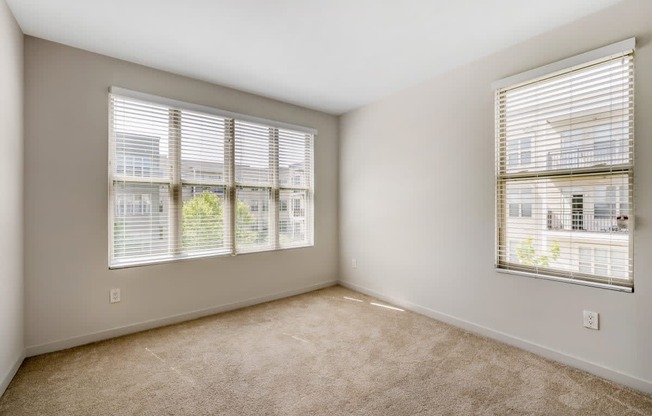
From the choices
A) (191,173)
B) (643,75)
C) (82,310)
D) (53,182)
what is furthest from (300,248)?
(643,75)

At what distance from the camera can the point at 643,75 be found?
76.2 inches

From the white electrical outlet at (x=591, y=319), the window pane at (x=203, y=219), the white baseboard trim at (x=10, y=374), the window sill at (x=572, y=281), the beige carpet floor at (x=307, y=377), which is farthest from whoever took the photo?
the window pane at (x=203, y=219)

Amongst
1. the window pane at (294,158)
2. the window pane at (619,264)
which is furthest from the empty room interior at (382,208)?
the window pane at (294,158)

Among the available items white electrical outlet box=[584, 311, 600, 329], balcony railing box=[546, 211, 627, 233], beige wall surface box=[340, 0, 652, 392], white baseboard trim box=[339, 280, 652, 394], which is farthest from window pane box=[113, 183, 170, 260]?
white electrical outlet box=[584, 311, 600, 329]

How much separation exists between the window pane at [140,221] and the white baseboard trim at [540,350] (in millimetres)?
2640

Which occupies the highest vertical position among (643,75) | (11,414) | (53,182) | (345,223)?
(643,75)

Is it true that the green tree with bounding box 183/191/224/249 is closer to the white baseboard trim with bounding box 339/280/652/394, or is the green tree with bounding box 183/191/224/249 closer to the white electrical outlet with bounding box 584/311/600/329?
the white baseboard trim with bounding box 339/280/652/394

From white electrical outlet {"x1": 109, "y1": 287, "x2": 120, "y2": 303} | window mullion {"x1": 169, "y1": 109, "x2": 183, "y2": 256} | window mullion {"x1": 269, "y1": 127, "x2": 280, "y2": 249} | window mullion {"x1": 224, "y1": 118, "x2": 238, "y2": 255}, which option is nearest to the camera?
white electrical outlet {"x1": 109, "y1": 287, "x2": 120, "y2": 303}

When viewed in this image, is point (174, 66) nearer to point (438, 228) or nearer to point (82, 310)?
point (82, 310)

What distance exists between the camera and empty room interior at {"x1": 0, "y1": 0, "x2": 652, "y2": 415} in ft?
6.45

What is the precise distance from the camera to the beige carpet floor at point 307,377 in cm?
179

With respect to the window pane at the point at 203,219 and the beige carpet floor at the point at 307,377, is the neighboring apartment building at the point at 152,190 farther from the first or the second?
the beige carpet floor at the point at 307,377

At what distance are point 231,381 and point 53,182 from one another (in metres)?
2.11

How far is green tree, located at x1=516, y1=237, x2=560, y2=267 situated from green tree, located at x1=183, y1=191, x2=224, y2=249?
9.53 feet
